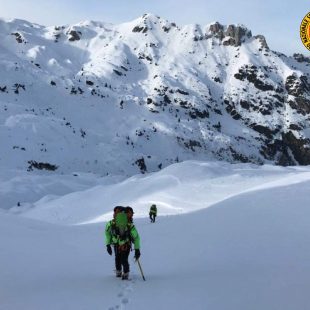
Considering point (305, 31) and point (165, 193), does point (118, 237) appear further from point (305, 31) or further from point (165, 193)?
point (165, 193)

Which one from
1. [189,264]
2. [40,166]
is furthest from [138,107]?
[189,264]

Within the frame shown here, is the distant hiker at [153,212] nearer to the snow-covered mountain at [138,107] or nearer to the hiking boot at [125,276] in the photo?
the hiking boot at [125,276]

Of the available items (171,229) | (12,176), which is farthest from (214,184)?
(12,176)

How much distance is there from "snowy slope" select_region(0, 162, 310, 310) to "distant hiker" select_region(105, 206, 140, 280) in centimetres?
40

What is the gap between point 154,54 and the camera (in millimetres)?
193250

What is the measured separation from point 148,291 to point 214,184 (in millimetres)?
32952

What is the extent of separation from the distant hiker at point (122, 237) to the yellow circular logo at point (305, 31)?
187 inches

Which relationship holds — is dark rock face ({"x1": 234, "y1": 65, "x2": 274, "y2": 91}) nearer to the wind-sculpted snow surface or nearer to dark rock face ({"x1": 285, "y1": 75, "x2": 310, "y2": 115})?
dark rock face ({"x1": 285, "y1": 75, "x2": 310, "y2": 115})

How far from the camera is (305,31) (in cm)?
857

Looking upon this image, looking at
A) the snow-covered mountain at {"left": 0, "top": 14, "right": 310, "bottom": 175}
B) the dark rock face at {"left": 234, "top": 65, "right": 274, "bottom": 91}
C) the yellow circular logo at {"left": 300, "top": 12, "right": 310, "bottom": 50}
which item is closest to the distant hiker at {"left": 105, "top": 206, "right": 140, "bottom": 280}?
the yellow circular logo at {"left": 300, "top": 12, "right": 310, "bottom": 50}

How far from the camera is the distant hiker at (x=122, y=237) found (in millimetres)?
10266

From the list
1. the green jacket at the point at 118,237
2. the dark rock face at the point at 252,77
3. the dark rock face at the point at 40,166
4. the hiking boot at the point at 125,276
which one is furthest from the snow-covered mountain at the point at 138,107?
the hiking boot at the point at 125,276

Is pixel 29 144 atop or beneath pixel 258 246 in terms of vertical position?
atop

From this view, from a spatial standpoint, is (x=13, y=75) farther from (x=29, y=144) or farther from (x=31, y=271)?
(x=31, y=271)
